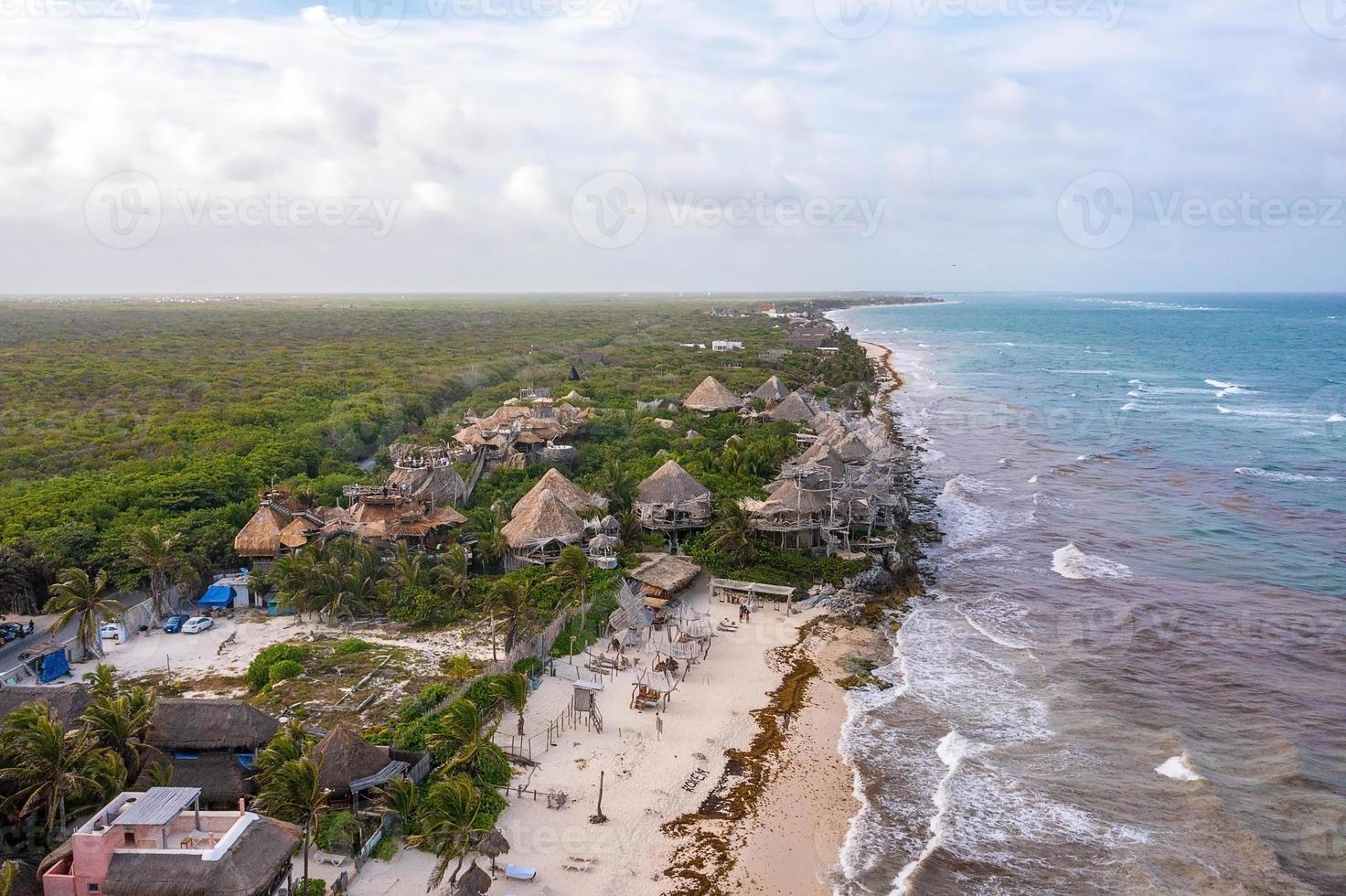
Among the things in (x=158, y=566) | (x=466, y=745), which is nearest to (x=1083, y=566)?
(x=466, y=745)

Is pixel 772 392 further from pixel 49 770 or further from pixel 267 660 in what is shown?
pixel 49 770

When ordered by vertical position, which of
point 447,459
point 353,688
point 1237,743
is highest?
point 447,459

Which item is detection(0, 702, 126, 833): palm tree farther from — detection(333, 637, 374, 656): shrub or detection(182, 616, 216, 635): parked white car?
detection(182, 616, 216, 635): parked white car

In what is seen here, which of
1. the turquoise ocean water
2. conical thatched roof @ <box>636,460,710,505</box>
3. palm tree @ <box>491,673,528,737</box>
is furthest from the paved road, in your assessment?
the turquoise ocean water

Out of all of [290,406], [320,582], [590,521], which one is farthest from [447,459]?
[290,406]

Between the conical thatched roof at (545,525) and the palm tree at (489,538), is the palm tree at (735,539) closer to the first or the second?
the conical thatched roof at (545,525)

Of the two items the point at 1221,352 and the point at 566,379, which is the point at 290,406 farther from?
the point at 1221,352
